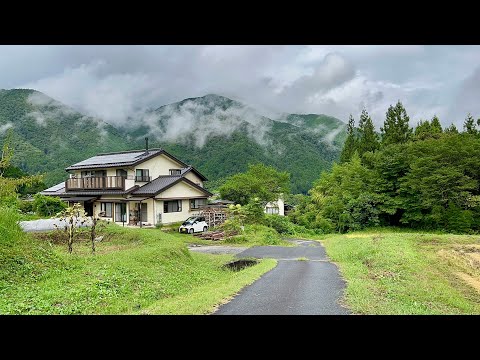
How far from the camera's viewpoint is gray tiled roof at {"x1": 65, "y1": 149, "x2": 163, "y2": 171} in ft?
73.3

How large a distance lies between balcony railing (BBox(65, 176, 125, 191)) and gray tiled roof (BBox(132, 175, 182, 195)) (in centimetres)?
117

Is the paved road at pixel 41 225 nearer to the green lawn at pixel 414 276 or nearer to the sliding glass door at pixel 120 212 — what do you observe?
the sliding glass door at pixel 120 212

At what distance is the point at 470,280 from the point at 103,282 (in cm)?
794

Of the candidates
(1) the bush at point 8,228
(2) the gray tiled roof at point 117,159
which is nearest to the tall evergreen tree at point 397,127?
(2) the gray tiled roof at point 117,159

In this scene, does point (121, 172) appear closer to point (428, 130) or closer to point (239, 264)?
point (239, 264)

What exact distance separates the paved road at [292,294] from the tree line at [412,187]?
586 inches

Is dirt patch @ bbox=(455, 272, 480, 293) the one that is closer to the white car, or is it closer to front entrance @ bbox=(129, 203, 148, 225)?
the white car

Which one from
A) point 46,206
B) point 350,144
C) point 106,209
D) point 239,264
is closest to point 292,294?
point 239,264

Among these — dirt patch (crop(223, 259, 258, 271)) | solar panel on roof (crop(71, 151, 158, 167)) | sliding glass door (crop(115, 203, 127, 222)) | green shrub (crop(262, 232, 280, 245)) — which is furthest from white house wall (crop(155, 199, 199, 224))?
dirt patch (crop(223, 259, 258, 271))

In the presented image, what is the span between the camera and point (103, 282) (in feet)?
21.8

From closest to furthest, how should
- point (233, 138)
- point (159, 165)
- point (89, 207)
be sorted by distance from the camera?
point (89, 207) < point (159, 165) < point (233, 138)

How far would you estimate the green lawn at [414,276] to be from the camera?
229 inches
